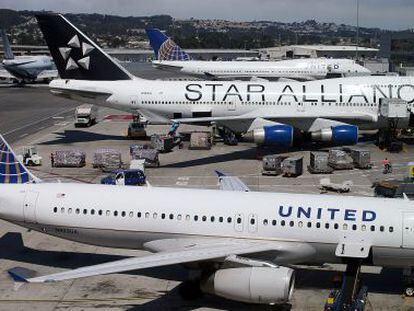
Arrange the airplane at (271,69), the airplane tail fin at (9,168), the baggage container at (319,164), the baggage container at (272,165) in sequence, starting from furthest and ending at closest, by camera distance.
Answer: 1. the airplane at (271,69)
2. the baggage container at (319,164)
3. the baggage container at (272,165)
4. the airplane tail fin at (9,168)

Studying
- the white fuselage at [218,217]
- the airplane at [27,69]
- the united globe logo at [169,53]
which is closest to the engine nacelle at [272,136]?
the white fuselage at [218,217]

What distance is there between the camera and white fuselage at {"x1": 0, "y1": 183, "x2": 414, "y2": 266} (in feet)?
68.8

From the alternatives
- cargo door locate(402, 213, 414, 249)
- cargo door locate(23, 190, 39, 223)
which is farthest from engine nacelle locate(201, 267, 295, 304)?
cargo door locate(23, 190, 39, 223)

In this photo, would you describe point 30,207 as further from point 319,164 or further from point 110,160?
point 319,164

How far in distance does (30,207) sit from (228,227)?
26.3 ft

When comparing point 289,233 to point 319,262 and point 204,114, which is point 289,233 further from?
point 204,114

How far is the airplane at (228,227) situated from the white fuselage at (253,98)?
85.1ft

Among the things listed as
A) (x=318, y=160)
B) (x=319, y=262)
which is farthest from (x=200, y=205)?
(x=318, y=160)

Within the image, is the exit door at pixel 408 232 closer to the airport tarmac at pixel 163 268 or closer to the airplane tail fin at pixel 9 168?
the airport tarmac at pixel 163 268

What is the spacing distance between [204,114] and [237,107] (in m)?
2.91

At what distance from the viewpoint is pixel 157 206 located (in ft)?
73.7

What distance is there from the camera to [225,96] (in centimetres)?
5000

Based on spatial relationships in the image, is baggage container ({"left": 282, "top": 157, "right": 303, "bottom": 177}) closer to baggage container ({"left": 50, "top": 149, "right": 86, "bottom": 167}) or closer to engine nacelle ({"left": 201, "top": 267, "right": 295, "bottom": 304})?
baggage container ({"left": 50, "top": 149, "right": 86, "bottom": 167})

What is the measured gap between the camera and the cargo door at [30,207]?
23.2 metres
